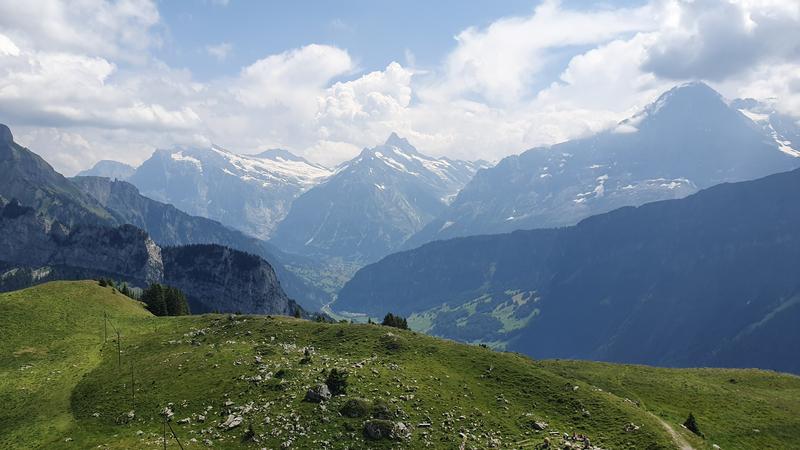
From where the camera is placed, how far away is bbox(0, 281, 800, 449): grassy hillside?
197 feet

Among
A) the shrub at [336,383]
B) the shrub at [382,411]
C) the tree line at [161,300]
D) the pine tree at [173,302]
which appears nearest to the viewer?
the shrub at [382,411]

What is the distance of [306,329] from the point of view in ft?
312

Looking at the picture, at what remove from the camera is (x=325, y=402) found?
63844mm

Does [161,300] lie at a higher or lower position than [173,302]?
higher

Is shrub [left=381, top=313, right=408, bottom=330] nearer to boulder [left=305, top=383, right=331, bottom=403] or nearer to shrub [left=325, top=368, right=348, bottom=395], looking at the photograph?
shrub [left=325, top=368, right=348, bottom=395]

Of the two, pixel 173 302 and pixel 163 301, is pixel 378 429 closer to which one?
pixel 163 301

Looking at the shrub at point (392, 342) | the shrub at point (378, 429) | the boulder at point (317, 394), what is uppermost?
the shrub at point (392, 342)

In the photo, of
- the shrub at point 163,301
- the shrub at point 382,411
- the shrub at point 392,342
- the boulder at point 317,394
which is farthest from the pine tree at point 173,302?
the shrub at point 382,411

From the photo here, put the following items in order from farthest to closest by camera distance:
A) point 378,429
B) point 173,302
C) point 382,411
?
point 173,302 → point 382,411 → point 378,429

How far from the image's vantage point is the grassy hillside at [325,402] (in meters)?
60.2

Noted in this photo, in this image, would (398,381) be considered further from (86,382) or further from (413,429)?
(86,382)

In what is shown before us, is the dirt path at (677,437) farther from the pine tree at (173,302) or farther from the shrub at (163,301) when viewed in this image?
the pine tree at (173,302)

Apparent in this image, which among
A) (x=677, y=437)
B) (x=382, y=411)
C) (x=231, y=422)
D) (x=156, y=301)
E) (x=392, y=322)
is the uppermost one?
(x=156, y=301)

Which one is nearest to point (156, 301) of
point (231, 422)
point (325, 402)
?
point (231, 422)
